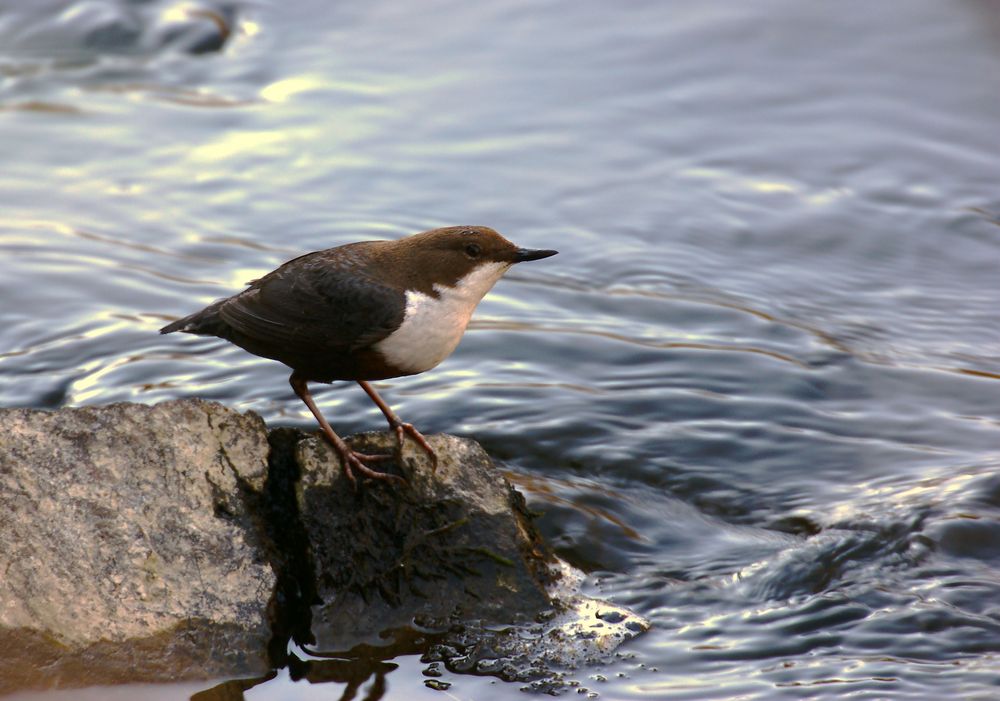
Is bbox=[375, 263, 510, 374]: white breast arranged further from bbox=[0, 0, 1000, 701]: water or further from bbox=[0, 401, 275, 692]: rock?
bbox=[0, 0, 1000, 701]: water

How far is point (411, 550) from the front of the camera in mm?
3885

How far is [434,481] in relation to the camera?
3959mm

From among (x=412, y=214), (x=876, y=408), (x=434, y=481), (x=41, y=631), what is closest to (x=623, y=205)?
(x=412, y=214)

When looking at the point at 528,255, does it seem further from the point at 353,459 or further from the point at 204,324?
the point at 204,324

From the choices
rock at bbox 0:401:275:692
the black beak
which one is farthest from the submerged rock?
the black beak

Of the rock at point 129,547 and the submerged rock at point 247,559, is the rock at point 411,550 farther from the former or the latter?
the rock at point 129,547

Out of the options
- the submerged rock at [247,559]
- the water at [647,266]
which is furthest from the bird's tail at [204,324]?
the water at [647,266]

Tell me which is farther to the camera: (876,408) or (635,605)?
(876,408)

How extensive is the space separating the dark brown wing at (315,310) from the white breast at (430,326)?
0.04 m

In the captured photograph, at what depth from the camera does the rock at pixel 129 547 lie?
3391 mm

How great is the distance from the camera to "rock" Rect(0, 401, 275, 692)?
3391 mm

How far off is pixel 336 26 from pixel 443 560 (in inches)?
329

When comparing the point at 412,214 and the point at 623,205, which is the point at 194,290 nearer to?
the point at 412,214

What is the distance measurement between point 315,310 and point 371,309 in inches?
9.0
